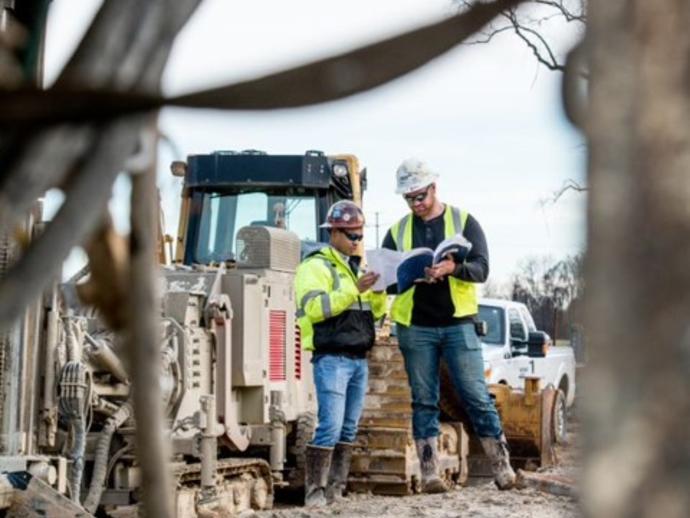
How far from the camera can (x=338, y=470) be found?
9703mm

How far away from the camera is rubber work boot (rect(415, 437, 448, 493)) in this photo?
9047 millimetres

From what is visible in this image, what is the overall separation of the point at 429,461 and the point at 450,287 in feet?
3.80

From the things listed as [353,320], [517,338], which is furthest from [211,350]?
[517,338]

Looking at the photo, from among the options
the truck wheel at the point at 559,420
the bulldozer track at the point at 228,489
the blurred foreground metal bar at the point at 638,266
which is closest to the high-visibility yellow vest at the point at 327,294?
the bulldozer track at the point at 228,489

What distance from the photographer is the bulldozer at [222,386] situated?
25.7 feet

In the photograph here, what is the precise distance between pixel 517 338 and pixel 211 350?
26.6 feet

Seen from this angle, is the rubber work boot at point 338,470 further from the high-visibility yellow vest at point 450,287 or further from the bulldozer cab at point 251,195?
the bulldozer cab at point 251,195

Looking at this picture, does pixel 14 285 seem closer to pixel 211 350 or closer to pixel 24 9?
pixel 24 9

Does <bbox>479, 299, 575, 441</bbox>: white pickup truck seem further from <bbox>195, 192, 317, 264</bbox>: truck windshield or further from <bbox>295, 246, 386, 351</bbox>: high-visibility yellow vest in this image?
<bbox>295, 246, 386, 351</bbox>: high-visibility yellow vest

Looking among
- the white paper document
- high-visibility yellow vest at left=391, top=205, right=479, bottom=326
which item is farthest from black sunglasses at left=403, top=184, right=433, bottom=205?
the white paper document

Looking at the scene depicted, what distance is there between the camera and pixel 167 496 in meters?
1.62

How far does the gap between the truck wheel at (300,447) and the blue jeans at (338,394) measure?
145cm

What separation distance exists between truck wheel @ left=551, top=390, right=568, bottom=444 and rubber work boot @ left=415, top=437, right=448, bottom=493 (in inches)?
140

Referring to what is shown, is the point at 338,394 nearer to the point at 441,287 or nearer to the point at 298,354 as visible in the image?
the point at 441,287
